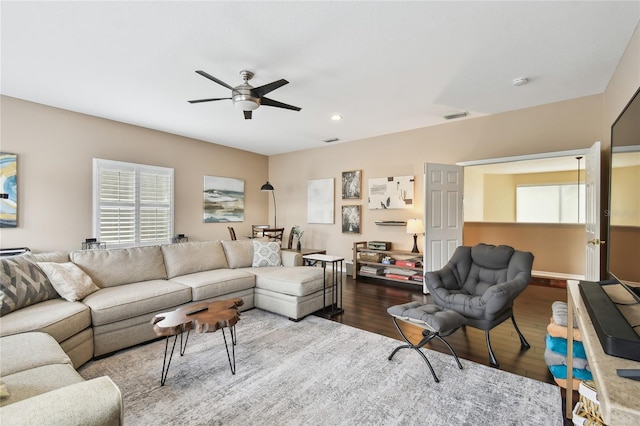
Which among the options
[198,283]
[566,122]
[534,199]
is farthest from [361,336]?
[534,199]

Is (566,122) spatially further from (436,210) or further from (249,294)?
(249,294)

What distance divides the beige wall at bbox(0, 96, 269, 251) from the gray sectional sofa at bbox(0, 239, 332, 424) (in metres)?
1.50

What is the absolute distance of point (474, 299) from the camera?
103 inches

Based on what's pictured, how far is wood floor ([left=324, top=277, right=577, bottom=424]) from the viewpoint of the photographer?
8.23 feet

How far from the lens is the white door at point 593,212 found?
3.23 meters

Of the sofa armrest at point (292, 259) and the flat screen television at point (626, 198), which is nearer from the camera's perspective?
the flat screen television at point (626, 198)

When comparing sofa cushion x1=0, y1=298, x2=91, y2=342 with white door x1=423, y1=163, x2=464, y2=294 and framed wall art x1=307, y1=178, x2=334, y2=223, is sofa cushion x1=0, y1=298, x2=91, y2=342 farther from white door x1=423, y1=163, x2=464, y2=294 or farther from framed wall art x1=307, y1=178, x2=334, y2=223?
framed wall art x1=307, y1=178, x2=334, y2=223

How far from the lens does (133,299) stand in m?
2.75

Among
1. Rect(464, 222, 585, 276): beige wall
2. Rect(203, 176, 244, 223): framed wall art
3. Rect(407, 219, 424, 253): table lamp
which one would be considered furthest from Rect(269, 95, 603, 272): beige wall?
Rect(203, 176, 244, 223): framed wall art

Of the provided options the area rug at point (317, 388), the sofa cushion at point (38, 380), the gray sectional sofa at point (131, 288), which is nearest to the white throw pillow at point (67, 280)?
the gray sectional sofa at point (131, 288)

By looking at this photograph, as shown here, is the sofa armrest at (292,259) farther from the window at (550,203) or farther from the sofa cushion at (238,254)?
the window at (550,203)

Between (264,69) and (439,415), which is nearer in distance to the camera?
(439,415)

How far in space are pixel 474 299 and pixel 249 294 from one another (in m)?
2.58

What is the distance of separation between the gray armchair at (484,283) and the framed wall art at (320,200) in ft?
11.4
